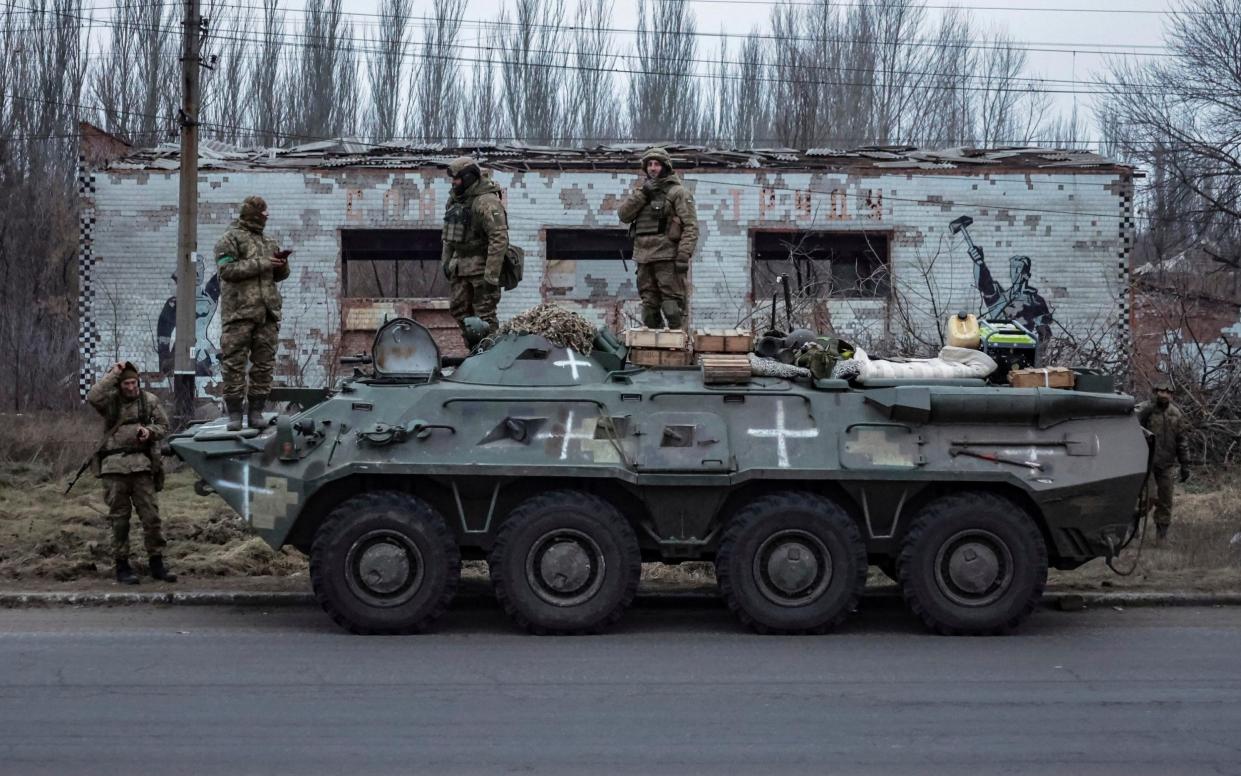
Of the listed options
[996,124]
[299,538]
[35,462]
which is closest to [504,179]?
[35,462]

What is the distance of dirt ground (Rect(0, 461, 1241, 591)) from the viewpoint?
1123cm

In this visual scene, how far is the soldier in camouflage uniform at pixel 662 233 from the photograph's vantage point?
38.5 ft

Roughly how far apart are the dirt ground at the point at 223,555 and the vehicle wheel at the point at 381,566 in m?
1.11

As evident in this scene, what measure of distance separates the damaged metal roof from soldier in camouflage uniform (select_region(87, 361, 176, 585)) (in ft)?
36.8

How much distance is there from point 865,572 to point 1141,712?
225 cm

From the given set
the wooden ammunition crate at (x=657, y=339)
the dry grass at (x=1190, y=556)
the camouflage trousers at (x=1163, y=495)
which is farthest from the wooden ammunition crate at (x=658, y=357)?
the camouflage trousers at (x=1163, y=495)

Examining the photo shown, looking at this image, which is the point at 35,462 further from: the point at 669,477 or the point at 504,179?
the point at 669,477

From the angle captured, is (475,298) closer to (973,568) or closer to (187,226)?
(973,568)

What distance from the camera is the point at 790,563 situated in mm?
9367

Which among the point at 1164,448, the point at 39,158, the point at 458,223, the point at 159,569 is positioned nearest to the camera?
the point at 159,569

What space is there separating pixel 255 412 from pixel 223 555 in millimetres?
2286

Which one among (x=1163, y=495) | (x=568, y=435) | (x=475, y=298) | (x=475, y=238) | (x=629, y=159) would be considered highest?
(x=629, y=159)

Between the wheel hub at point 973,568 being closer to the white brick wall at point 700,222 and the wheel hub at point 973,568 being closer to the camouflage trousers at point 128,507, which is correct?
the camouflage trousers at point 128,507

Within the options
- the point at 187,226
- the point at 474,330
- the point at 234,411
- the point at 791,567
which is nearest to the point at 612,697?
the point at 791,567
